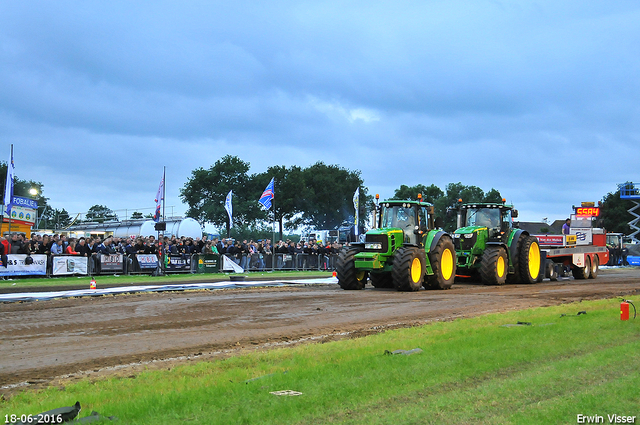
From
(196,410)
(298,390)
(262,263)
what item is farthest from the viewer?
(262,263)

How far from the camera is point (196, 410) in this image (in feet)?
16.4

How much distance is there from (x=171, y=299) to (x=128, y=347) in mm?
7031

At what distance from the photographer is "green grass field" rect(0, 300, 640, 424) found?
484 cm

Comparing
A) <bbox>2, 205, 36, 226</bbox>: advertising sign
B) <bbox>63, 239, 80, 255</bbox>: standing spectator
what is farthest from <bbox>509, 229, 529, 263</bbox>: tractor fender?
<bbox>2, 205, 36, 226</bbox>: advertising sign

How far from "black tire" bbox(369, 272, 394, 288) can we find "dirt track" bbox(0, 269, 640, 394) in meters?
2.48

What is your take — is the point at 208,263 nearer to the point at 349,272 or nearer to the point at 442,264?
the point at 349,272

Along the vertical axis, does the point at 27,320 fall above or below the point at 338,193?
below

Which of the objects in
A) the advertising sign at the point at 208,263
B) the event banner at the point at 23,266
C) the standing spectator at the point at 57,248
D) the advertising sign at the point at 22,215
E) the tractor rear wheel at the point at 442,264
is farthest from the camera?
the advertising sign at the point at 22,215

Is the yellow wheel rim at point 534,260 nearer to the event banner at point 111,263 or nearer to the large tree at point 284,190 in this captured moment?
the event banner at point 111,263

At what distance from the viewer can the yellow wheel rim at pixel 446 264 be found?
20.0 m

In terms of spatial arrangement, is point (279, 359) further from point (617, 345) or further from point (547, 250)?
point (547, 250)

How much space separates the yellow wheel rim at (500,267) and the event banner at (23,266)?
56.2ft

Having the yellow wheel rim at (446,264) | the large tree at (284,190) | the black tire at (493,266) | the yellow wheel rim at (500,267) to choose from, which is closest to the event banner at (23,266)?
the yellow wheel rim at (446,264)

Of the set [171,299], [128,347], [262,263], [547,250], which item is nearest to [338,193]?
[262,263]
